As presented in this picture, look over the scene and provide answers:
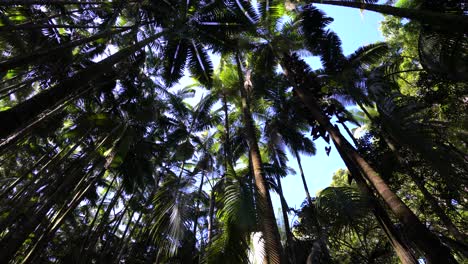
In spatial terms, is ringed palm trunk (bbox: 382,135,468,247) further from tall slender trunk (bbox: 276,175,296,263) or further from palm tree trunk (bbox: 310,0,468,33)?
palm tree trunk (bbox: 310,0,468,33)

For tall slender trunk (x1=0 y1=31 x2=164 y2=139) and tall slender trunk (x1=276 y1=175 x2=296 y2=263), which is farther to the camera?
tall slender trunk (x1=276 y1=175 x2=296 y2=263)

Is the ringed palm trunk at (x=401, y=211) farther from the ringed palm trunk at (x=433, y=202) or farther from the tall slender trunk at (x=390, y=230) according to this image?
the ringed palm trunk at (x=433, y=202)

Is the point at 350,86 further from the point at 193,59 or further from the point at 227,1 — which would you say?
the point at 193,59

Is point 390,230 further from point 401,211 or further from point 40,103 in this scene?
point 40,103

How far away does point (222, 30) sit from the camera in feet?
30.2

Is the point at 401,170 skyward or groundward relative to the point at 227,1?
groundward

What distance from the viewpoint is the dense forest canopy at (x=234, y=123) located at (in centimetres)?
422

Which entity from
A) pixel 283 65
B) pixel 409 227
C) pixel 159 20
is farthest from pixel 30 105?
pixel 283 65

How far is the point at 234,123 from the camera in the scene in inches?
584

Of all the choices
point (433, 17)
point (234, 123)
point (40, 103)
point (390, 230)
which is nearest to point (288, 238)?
point (390, 230)

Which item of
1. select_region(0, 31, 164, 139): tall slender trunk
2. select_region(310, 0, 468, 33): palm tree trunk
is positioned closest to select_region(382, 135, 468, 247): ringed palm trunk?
select_region(310, 0, 468, 33): palm tree trunk

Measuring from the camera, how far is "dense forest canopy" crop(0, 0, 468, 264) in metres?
4.22

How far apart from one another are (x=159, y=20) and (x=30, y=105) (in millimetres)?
6017

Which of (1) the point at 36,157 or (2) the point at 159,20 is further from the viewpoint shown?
(1) the point at 36,157
